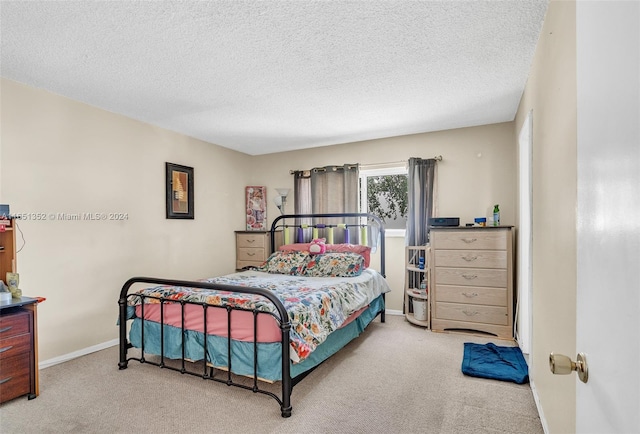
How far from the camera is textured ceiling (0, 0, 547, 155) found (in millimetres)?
1986

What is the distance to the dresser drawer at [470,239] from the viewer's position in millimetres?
3693

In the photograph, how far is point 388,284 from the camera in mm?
4734

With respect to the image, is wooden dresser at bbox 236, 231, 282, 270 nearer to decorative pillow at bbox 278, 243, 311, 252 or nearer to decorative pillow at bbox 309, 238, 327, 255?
decorative pillow at bbox 278, 243, 311, 252

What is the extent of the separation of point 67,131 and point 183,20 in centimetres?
198

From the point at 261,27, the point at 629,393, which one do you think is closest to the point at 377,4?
the point at 261,27

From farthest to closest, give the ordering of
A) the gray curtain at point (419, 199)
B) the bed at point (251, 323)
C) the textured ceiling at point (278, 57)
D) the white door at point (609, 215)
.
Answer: the gray curtain at point (419, 199) < the bed at point (251, 323) < the textured ceiling at point (278, 57) < the white door at point (609, 215)

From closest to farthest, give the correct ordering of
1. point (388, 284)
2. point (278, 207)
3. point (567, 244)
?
1. point (567, 244)
2. point (388, 284)
3. point (278, 207)

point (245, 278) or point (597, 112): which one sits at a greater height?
point (597, 112)

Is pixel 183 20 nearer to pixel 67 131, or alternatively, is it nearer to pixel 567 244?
pixel 67 131

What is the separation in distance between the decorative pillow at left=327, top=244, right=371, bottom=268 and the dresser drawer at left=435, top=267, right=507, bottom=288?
0.91m

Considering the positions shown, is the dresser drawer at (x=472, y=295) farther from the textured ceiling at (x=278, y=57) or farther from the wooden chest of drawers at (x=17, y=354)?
the wooden chest of drawers at (x=17, y=354)

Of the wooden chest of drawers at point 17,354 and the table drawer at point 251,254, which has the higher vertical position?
the table drawer at point 251,254

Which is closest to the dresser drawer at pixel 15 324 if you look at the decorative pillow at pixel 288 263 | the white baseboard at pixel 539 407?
the decorative pillow at pixel 288 263

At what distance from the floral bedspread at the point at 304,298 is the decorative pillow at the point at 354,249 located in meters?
0.42
